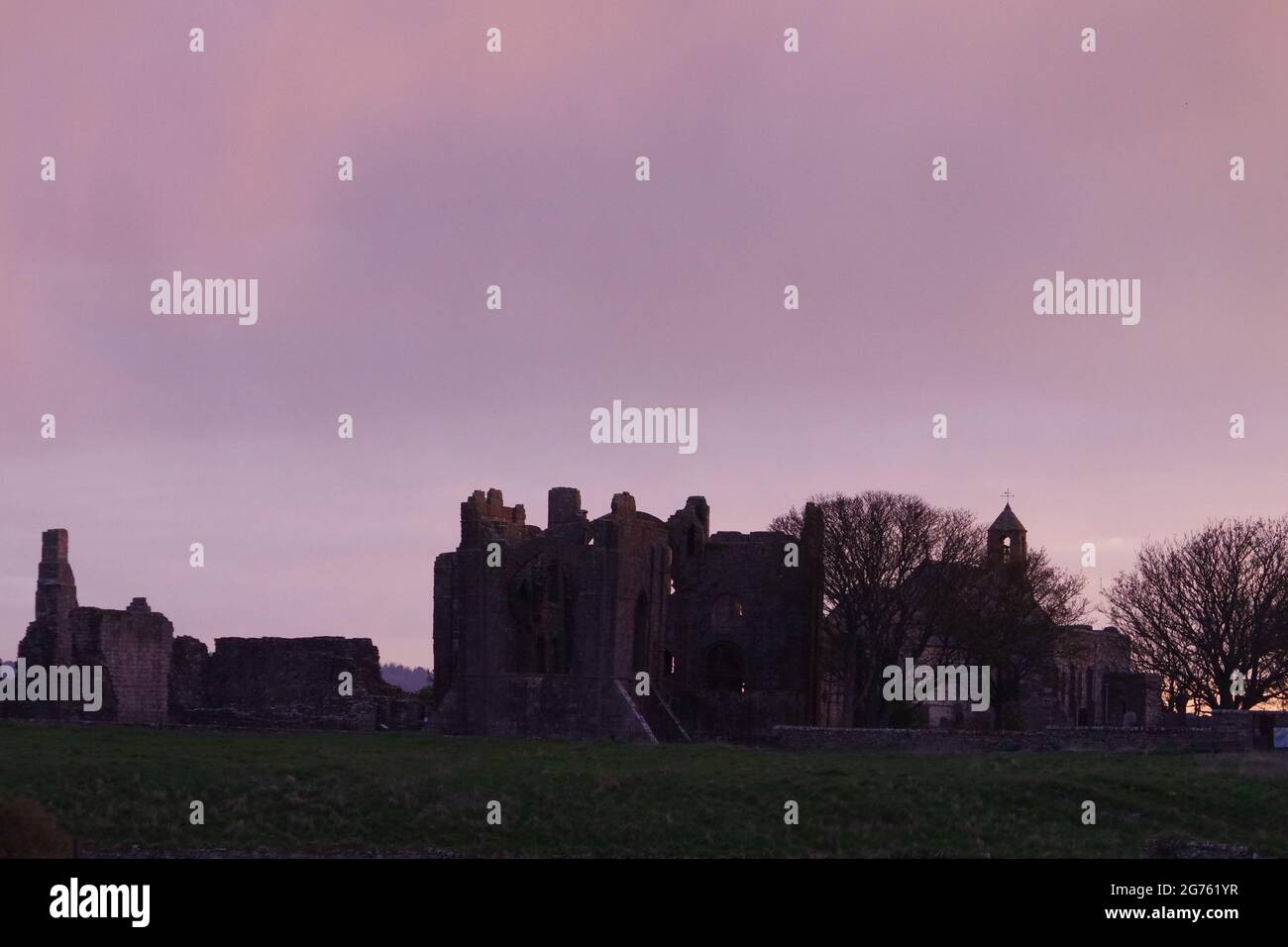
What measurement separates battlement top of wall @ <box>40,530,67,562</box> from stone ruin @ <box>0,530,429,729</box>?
3 cm

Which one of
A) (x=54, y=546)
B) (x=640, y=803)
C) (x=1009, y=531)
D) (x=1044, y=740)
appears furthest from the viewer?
(x=1009, y=531)

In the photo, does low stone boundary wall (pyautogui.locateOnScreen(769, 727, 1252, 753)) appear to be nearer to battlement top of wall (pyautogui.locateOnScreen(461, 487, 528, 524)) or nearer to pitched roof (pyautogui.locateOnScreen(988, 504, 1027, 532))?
battlement top of wall (pyautogui.locateOnScreen(461, 487, 528, 524))

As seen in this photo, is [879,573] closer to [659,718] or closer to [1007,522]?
[659,718]

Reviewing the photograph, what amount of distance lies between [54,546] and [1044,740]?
33353 millimetres

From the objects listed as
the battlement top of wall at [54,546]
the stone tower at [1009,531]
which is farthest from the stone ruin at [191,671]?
the stone tower at [1009,531]

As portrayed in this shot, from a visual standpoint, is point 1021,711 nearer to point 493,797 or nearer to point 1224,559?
point 1224,559

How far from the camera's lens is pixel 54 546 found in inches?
2384

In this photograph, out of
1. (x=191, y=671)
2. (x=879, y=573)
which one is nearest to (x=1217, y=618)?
(x=879, y=573)

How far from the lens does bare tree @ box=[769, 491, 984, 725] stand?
64.9 m

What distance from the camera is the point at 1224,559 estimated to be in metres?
71.4

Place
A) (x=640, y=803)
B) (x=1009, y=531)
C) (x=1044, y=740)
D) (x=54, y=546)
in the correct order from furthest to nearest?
(x=1009, y=531) < (x=54, y=546) < (x=1044, y=740) < (x=640, y=803)

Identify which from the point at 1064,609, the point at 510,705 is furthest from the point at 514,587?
the point at 1064,609
